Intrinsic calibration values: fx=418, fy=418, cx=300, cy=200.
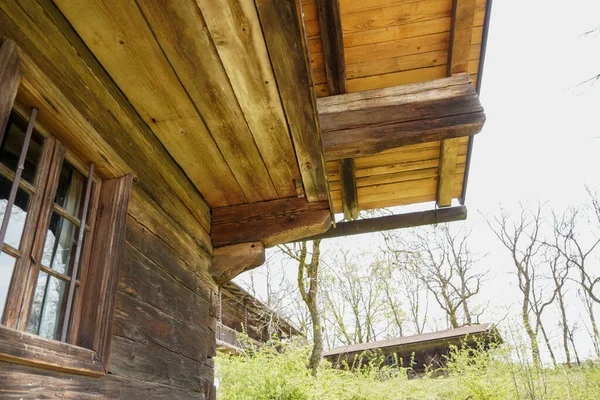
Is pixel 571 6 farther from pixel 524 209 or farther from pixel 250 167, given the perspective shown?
pixel 524 209

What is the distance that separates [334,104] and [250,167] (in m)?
0.77

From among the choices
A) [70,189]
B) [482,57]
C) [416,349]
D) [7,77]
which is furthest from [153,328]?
[416,349]

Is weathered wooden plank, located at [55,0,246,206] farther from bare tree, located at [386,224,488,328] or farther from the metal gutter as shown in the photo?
bare tree, located at [386,224,488,328]

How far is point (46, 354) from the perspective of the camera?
4.77 feet

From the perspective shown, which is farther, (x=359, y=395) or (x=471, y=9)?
(x=359, y=395)

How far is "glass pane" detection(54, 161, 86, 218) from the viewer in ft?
6.15

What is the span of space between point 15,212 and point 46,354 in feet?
1.75

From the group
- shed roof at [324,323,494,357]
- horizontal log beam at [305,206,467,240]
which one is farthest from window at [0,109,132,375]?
shed roof at [324,323,494,357]

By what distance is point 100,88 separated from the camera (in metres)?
2.08

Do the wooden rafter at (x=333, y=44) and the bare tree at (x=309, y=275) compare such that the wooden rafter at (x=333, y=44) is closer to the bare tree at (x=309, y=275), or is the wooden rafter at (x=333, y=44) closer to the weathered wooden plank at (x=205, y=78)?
the weathered wooden plank at (x=205, y=78)

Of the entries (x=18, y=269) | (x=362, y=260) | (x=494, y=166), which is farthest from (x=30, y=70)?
(x=494, y=166)

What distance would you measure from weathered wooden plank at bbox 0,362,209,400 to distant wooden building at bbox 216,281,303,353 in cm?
945

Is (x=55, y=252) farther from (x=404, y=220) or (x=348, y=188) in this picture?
(x=404, y=220)

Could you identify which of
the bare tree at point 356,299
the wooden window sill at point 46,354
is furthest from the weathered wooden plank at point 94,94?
the bare tree at point 356,299
